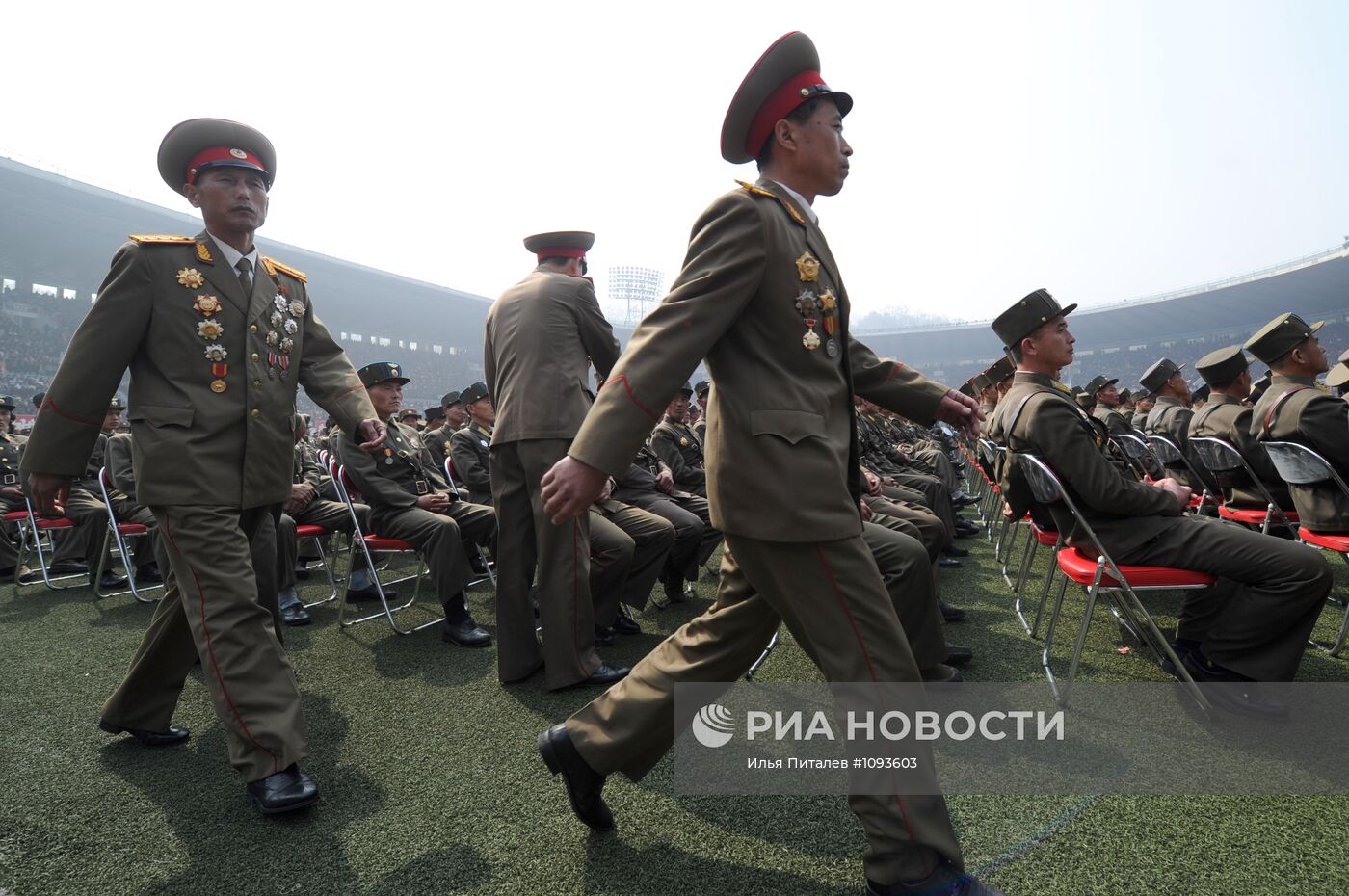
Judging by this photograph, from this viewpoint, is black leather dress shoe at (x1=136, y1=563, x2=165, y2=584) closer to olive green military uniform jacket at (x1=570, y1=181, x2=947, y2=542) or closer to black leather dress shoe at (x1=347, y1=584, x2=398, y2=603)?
black leather dress shoe at (x1=347, y1=584, x2=398, y2=603)

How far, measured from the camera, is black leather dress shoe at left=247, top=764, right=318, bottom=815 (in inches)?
86.7

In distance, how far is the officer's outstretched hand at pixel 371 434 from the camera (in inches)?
104

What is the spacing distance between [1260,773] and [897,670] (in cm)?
157

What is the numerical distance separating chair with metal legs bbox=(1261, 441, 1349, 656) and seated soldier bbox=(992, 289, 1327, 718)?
796 mm

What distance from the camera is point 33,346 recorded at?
33.4 m

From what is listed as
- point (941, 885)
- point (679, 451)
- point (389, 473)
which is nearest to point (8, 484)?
point (389, 473)

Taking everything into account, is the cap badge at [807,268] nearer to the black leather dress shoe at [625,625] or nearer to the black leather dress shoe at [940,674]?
the black leather dress shoe at [940,674]

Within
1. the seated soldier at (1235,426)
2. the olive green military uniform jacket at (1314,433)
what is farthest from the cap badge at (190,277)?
the seated soldier at (1235,426)

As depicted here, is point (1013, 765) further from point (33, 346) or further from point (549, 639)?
point (33, 346)

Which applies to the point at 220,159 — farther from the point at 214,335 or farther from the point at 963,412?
the point at 963,412

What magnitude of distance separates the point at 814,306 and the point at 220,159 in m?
2.10

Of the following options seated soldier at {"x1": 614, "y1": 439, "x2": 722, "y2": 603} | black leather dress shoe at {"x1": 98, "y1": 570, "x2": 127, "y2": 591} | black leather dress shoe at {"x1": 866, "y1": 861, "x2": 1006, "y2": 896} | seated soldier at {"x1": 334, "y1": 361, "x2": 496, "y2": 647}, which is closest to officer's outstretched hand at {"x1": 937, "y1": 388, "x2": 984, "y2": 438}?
black leather dress shoe at {"x1": 866, "y1": 861, "x2": 1006, "y2": 896}

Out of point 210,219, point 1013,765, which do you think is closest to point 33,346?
point 210,219

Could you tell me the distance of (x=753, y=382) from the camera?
1.77 m
